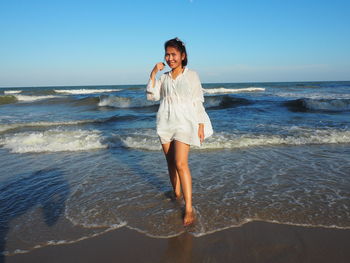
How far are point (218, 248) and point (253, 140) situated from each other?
479 centimetres

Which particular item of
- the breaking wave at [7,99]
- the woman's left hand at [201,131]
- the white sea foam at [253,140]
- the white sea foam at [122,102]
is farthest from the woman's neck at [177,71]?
the breaking wave at [7,99]

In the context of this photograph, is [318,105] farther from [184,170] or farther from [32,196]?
[32,196]

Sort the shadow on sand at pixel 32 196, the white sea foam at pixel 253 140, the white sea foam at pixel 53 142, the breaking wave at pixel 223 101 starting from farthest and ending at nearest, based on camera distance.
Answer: the breaking wave at pixel 223 101 < the white sea foam at pixel 53 142 < the white sea foam at pixel 253 140 < the shadow on sand at pixel 32 196

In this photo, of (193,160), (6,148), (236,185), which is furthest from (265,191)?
(6,148)

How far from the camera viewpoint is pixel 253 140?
7.00 m

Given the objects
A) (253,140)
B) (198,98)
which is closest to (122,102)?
(253,140)

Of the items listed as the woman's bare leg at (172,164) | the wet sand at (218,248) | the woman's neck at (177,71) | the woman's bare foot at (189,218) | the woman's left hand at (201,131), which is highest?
the woman's neck at (177,71)

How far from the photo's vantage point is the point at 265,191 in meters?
3.86

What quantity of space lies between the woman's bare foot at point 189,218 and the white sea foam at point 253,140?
3539 millimetres

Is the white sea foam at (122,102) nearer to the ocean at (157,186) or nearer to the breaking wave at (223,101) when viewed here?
the breaking wave at (223,101)

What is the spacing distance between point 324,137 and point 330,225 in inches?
194

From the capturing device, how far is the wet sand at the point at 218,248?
2.43 meters

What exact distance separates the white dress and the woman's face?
0.12m

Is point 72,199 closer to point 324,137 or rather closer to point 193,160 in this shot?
point 193,160
